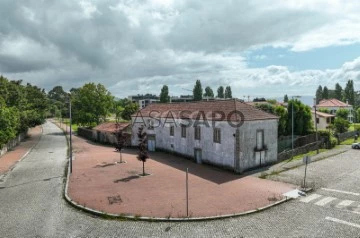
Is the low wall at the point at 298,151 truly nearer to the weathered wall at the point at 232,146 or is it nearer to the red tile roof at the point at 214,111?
the weathered wall at the point at 232,146

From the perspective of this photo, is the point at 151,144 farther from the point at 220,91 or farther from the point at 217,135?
the point at 220,91

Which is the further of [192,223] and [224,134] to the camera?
[224,134]

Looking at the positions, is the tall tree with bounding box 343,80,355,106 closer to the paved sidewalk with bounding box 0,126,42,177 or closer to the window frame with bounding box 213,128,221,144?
the window frame with bounding box 213,128,221,144

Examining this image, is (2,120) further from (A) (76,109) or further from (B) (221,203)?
(A) (76,109)

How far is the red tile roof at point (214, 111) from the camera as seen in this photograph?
27.5 meters

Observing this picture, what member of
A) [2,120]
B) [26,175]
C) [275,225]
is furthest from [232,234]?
[2,120]

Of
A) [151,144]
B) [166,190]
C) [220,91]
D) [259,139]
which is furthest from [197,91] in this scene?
[166,190]

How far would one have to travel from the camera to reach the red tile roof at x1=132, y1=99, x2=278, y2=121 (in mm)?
27516

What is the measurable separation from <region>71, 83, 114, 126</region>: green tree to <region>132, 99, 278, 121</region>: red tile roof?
24.6m

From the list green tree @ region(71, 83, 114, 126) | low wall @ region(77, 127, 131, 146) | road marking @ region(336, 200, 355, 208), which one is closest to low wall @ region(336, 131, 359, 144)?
road marking @ region(336, 200, 355, 208)

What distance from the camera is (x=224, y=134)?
2714 centimetres

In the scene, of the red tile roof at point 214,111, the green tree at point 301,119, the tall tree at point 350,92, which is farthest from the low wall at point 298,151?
A: the tall tree at point 350,92

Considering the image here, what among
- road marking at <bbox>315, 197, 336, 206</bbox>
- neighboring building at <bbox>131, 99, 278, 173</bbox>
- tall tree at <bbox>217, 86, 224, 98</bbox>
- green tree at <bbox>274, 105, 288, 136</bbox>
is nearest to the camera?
road marking at <bbox>315, 197, 336, 206</bbox>

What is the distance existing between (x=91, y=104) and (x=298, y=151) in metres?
42.3
